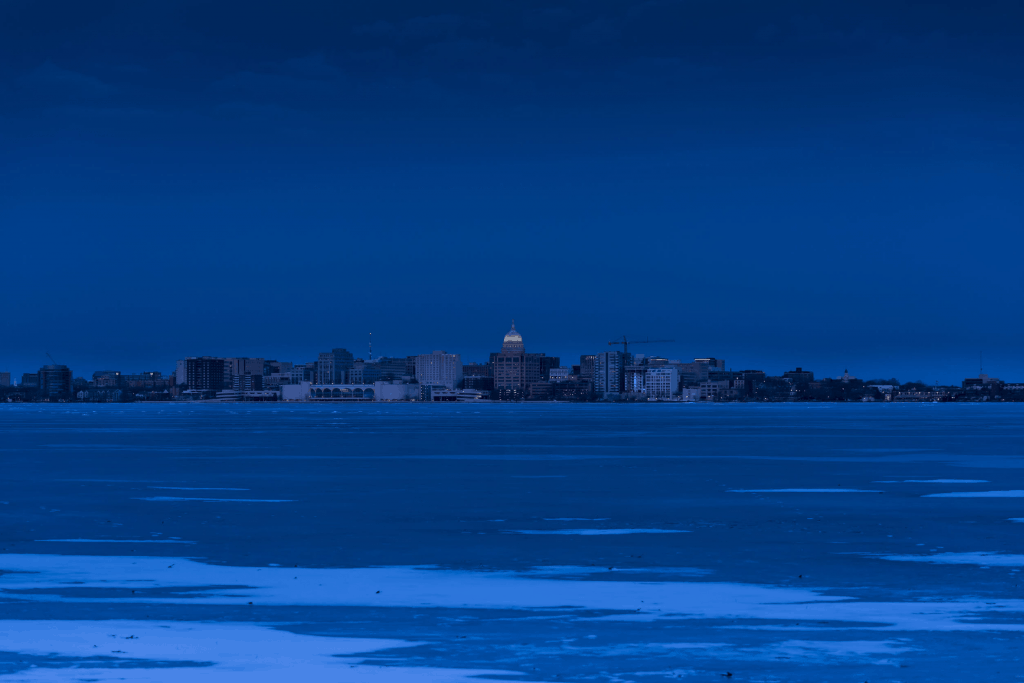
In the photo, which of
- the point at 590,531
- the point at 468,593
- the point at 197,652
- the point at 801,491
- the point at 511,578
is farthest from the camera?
the point at 801,491

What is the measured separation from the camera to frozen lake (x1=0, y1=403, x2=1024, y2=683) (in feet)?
39.4

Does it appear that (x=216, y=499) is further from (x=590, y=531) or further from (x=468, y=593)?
(x=468, y=593)

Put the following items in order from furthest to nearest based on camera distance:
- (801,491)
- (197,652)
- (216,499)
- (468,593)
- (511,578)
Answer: (801,491)
(216,499)
(511,578)
(468,593)
(197,652)

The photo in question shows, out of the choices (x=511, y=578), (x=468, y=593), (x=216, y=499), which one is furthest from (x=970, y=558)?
(x=216, y=499)

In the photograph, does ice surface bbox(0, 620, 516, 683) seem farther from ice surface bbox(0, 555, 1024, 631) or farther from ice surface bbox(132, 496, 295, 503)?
ice surface bbox(132, 496, 295, 503)

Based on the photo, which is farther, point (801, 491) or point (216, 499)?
point (801, 491)

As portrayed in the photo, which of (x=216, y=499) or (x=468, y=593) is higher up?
(x=216, y=499)

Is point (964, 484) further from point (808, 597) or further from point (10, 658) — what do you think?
point (10, 658)

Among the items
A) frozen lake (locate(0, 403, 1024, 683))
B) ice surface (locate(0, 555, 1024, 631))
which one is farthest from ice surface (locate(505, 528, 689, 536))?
ice surface (locate(0, 555, 1024, 631))

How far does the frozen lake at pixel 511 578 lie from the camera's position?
12.0 m

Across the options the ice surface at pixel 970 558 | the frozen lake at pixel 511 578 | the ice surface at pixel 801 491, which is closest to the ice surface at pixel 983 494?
the frozen lake at pixel 511 578

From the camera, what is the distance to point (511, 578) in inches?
669

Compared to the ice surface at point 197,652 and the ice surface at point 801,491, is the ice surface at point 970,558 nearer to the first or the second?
the ice surface at point 197,652

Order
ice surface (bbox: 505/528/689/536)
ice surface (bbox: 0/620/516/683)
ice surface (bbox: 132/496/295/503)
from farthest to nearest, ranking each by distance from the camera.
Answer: ice surface (bbox: 132/496/295/503), ice surface (bbox: 505/528/689/536), ice surface (bbox: 0/620/516/683)
